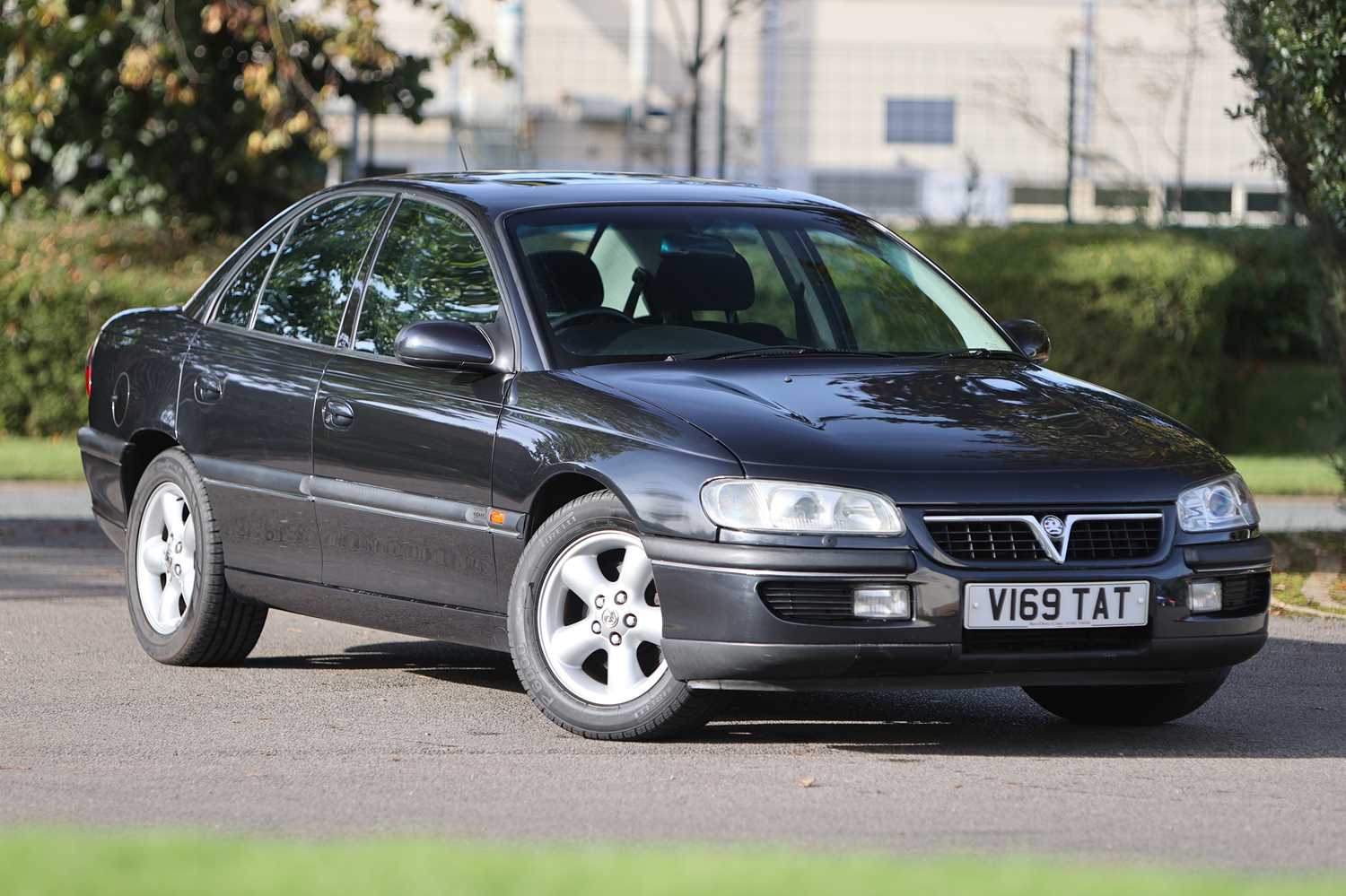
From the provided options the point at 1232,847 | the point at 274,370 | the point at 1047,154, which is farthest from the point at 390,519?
the point at 1047,154

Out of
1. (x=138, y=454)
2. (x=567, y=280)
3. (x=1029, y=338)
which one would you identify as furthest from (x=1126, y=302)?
(x=567, y=280)

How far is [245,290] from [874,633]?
3.25 metres

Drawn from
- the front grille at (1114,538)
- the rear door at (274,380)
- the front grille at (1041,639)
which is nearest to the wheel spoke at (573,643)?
the front grille at (1041,639)

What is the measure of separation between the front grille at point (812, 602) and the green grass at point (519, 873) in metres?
1.21

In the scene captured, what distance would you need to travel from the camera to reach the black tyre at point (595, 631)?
6430 millimetres

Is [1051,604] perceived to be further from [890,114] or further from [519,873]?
[890,114]

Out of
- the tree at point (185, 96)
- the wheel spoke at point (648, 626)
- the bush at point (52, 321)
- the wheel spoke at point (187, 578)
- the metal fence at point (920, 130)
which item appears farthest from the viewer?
Answer: the metal fence at point (920, 130)

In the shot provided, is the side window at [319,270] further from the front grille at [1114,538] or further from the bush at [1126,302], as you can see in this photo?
the bush at [1126,302]

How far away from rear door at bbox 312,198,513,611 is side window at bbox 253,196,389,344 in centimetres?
16

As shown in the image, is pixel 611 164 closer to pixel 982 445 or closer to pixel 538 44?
pixel 538 44

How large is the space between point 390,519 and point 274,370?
35.2 inches

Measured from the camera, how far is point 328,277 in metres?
7.95

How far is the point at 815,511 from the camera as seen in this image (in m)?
6.09

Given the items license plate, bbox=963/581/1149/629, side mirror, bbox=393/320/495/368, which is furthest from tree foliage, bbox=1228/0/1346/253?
side mirror, bbox=393/320/495/368
